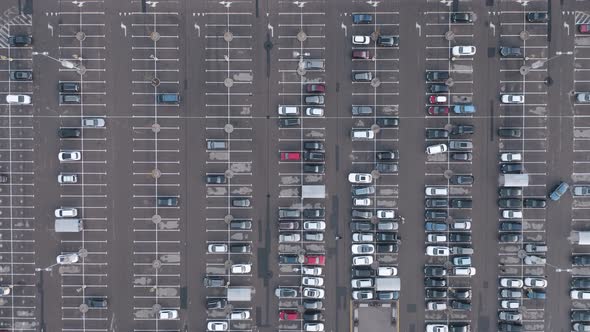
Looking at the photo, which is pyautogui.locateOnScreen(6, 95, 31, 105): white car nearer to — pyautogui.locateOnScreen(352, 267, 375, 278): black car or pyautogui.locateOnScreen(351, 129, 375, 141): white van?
pyautogui.locateOnScreen(351, 129, 375, 141): white van

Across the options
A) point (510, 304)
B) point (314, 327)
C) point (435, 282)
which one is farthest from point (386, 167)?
point (510, 304)

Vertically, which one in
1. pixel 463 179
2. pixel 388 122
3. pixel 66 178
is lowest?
pixel 463 179

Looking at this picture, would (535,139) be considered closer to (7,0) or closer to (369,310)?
(369,310)

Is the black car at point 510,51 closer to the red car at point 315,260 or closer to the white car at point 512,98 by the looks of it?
the white car at point 512,98

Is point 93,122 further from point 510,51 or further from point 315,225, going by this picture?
point 510,51

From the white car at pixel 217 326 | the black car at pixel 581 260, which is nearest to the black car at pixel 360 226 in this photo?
the white car at pixel 217 326

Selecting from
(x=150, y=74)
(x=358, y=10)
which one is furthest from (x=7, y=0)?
(x=358, y=10)
